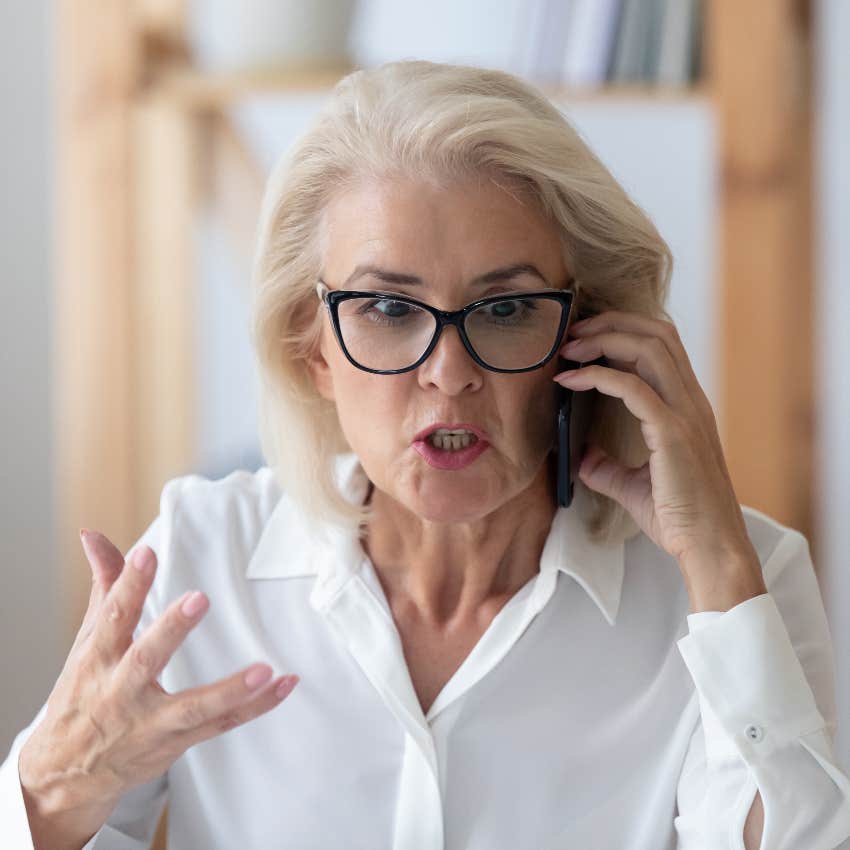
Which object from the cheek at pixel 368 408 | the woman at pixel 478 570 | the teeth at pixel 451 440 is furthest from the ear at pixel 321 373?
the teeth at pixel 451 440

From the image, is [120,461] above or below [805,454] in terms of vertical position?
below

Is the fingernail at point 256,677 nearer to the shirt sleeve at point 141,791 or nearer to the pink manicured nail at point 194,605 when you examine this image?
the pink manicured nail at point 194,605

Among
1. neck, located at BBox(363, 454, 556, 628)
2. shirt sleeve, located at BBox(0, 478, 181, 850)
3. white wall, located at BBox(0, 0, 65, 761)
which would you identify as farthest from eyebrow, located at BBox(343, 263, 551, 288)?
white wall, located at BBox(0, 0, 65, 761)

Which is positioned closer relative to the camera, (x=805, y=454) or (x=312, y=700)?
(x=312, y=700)

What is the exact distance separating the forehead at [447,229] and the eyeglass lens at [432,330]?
0.14 ft

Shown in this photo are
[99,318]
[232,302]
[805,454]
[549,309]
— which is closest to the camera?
[549,309]

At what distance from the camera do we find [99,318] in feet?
8.07

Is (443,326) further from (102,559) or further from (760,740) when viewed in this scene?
(760,740)

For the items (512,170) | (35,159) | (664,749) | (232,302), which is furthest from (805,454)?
(35,159)

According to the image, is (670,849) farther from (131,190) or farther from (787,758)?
(131,190)

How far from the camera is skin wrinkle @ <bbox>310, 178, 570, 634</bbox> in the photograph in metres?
1.27

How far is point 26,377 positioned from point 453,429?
6.66 ft

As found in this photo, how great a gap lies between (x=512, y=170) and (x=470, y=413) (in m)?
0.27

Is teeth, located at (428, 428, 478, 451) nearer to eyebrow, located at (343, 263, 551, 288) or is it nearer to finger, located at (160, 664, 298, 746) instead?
eyebrow, located at (343, 263, 551, 288)
